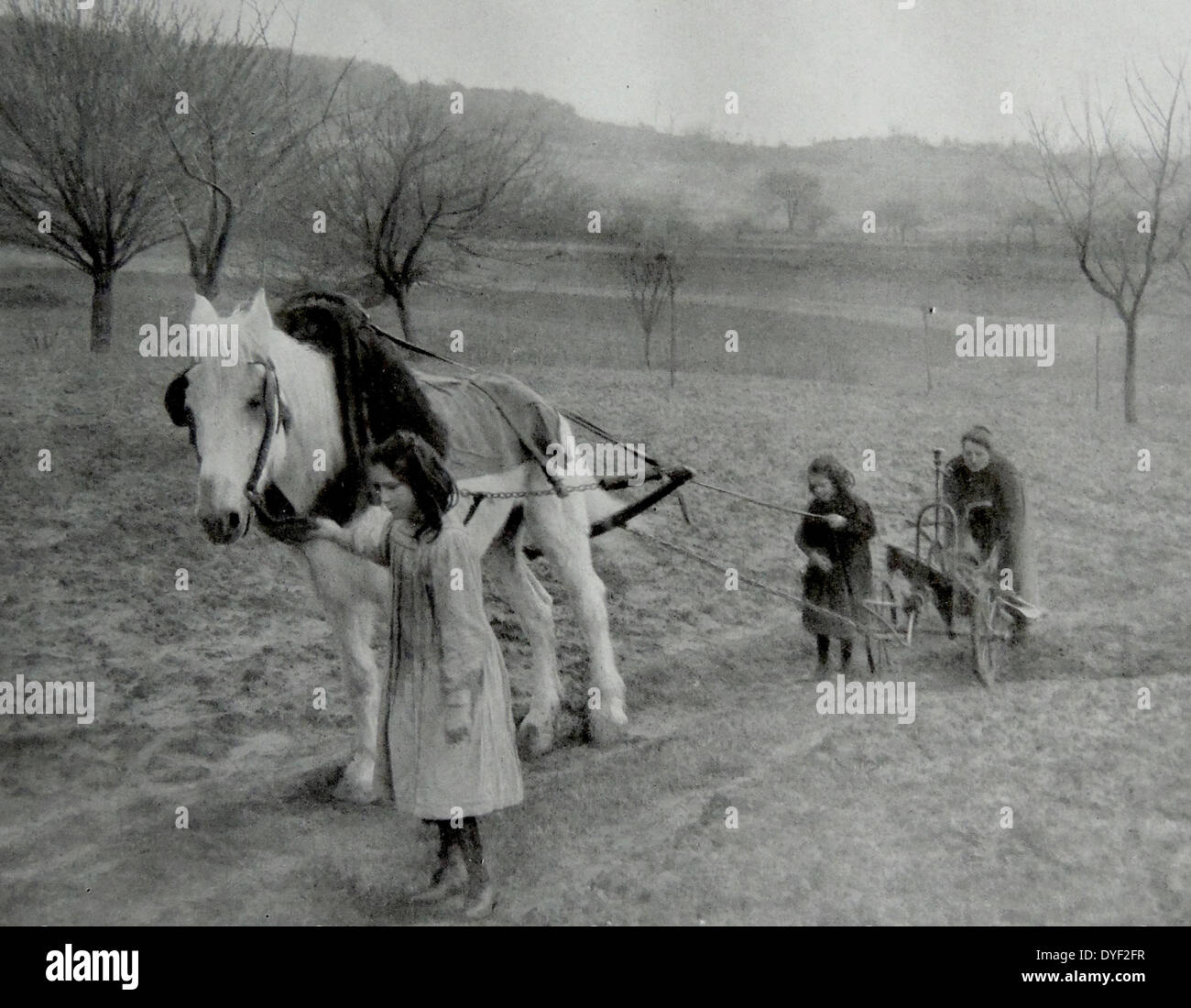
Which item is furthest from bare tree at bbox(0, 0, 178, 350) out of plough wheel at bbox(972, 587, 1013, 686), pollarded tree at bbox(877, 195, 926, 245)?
plough wheel at bbox(972, 587, 1013, 686)

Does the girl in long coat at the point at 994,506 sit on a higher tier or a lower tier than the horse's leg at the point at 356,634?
higher

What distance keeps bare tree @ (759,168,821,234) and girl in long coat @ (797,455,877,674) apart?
2.93 ft

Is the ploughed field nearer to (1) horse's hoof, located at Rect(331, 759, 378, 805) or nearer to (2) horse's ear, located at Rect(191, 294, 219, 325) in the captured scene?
(1) horse's hoof, located at Rect(331, 759, 378, 805)

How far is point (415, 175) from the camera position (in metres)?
4.15

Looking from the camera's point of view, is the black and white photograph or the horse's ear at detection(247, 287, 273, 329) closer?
the horse's ear at detection(247, 287, 273, 329)

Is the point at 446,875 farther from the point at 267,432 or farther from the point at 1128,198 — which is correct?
the point at 1128,198

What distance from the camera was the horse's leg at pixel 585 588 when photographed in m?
4.00

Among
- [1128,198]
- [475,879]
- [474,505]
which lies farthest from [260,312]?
[1128,198]

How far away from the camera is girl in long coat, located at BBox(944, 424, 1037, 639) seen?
422 centimetres

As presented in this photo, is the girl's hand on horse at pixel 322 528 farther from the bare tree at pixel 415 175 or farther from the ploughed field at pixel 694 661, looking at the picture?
the bare tree at pixel 415 175

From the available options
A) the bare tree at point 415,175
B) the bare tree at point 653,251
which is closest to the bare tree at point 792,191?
the bare tree at point 653,251

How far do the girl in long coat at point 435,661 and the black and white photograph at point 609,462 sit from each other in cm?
2

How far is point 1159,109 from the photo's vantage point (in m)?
4.36

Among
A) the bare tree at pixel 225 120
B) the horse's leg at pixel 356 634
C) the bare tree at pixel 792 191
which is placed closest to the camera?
the horse's leg at pixel 356 634
